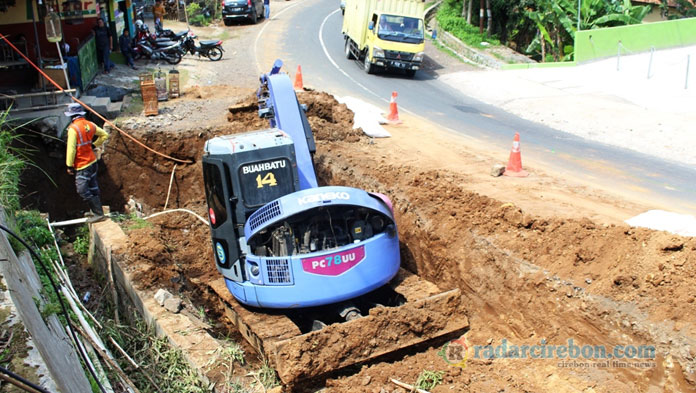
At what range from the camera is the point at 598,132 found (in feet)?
53.3

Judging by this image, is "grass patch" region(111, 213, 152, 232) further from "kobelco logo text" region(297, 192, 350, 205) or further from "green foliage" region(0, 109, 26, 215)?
"kobelco logo text" region(297, 192, 350, 205)

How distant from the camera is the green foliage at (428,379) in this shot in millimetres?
6961

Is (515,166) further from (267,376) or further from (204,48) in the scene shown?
(204,48)

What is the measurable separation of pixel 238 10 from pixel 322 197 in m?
27.3

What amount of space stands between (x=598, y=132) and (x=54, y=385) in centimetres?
1511

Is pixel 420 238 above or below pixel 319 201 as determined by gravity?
below

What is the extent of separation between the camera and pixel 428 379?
23.1 ft

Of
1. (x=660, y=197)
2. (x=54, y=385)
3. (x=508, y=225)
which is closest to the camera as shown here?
(x=54, y=385)

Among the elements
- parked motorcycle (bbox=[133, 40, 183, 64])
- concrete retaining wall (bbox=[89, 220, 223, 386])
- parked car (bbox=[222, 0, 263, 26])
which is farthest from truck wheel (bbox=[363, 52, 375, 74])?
concrete retaining wall (bbox=[89, 220, 223, 386])

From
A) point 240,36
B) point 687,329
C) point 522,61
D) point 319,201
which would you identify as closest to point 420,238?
point 319,201

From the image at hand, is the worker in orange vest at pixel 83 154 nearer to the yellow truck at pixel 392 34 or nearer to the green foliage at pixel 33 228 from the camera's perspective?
the green foliage at pixel 33 228

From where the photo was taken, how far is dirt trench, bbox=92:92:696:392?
20.9ft

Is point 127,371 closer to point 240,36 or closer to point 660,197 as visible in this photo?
point 660,197

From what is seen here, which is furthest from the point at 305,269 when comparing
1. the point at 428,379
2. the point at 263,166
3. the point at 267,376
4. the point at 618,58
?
the point at 618,58
